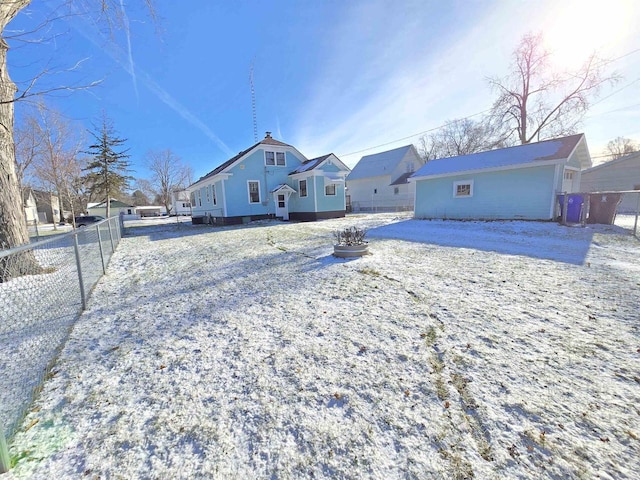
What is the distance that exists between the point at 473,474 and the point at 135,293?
523 cm

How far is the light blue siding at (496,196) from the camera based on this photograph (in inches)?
474

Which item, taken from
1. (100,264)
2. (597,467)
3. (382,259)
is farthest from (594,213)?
(100,264)

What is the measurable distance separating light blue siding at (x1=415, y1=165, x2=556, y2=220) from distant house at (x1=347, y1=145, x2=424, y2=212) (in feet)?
37.5

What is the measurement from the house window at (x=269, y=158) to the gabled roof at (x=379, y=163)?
1595cm

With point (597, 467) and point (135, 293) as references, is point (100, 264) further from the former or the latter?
point (597, 467)

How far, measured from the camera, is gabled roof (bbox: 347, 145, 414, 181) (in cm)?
3050

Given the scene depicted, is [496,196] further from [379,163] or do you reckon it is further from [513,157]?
[379,163]

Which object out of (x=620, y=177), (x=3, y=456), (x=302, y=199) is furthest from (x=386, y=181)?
(x=3, y=456)

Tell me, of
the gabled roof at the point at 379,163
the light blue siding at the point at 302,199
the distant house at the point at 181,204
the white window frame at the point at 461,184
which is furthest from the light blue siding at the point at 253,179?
the distant house at the point at 181,204

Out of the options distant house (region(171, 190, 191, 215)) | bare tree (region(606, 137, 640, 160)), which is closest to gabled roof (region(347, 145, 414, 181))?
distant house (region(171, 190, 191, 215))

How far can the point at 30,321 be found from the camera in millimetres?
3184

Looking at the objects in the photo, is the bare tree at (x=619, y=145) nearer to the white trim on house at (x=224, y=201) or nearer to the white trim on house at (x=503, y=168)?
the white trim on house at (x=503, y=168)

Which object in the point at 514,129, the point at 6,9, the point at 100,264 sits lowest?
the point at 100,264

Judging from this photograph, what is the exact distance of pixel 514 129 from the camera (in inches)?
946
